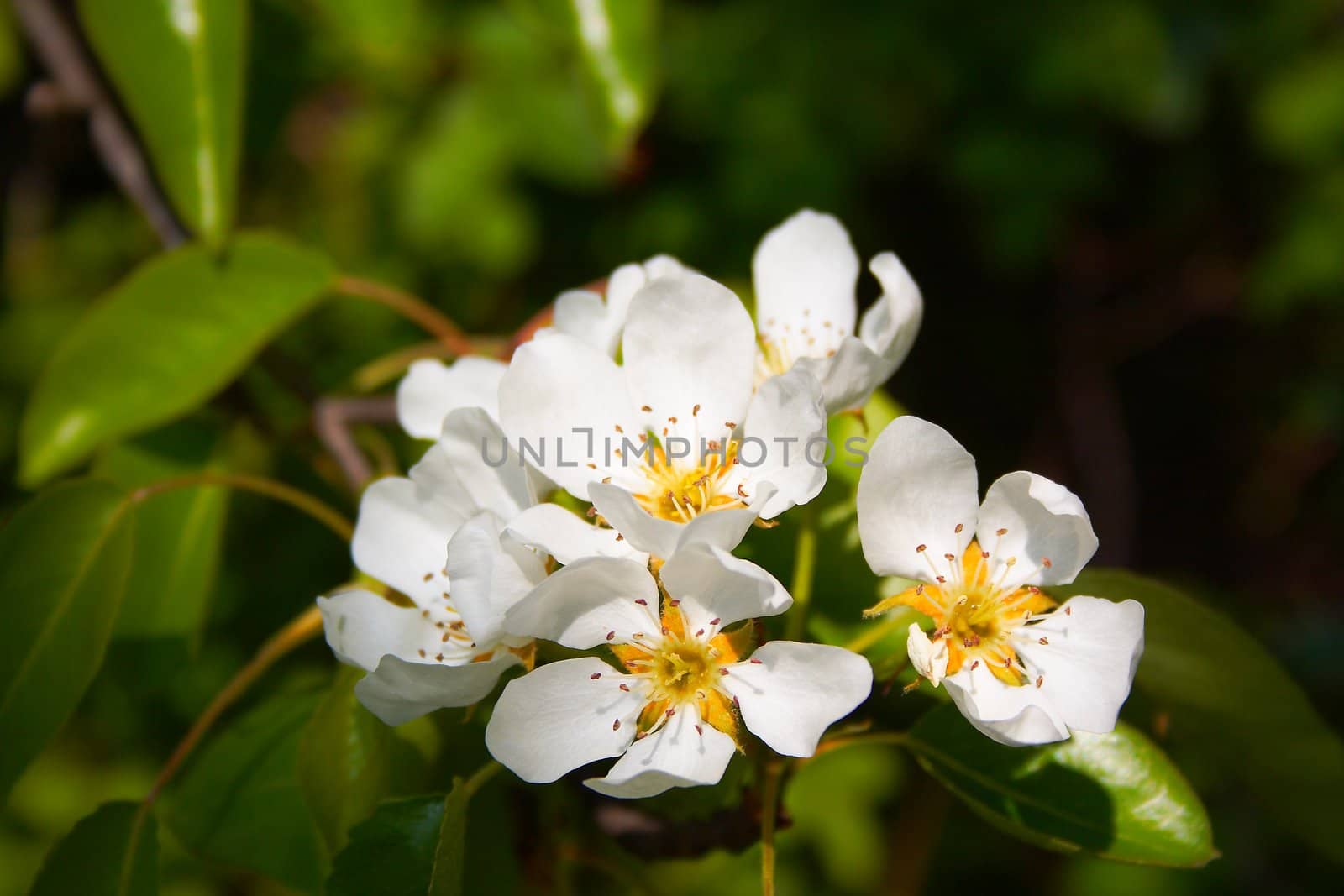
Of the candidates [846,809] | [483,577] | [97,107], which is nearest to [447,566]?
[483,577]

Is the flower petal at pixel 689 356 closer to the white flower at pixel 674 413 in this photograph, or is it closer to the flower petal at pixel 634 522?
the white flower at pixel 674 413

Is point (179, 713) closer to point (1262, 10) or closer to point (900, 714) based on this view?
point (900, 714)

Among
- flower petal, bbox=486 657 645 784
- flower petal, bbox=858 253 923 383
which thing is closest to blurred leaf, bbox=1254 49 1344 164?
flower petal, bbox=858 253 923 383

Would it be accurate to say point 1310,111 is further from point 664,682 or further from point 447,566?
point 447,566

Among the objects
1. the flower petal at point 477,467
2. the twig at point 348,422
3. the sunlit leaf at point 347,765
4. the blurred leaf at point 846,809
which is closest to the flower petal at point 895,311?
the flower petal at point 477,467

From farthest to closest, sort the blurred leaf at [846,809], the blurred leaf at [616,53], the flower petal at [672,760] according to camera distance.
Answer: the blurred leaf at [846,809] < the blurred leaf at [616,53] < the flower petal at [672,760]

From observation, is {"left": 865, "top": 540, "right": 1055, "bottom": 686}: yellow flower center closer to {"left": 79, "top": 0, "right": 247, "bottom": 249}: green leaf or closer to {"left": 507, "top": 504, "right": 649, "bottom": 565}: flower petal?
{"left": 507, "top": 504, "right": 649, "bottom": 565}: flower petal
